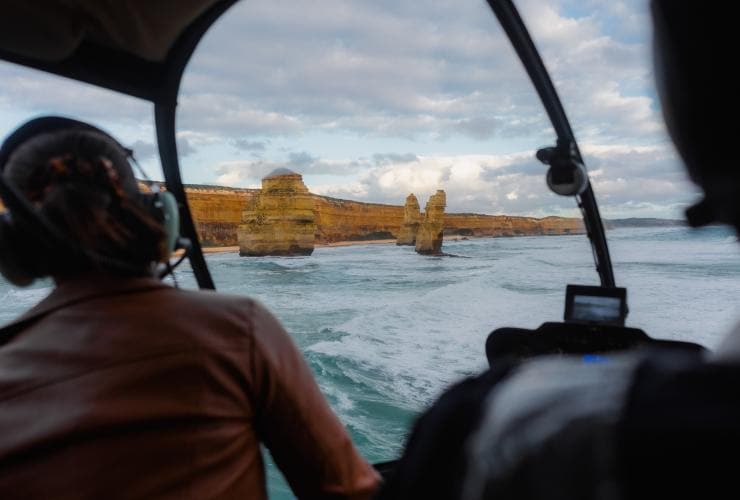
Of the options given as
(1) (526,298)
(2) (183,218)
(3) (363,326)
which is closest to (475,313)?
(1) (526,298)

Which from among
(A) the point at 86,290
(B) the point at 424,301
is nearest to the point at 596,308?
(A) the point at 86,290

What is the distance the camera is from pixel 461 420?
0.33m

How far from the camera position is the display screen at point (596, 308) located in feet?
5.07

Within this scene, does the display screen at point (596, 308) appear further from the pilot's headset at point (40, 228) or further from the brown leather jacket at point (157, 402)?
the pilot's headset at point (40, 228)

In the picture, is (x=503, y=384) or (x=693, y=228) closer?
(x=503, y=384)

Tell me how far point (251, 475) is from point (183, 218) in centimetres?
169

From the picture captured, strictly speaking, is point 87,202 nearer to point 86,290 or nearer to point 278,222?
point 86,290

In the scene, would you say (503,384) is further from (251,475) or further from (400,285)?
(400,285)

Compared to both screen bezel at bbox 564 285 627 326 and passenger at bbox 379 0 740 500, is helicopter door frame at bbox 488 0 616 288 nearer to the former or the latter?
screen bezel at bbox 564 285 627 326

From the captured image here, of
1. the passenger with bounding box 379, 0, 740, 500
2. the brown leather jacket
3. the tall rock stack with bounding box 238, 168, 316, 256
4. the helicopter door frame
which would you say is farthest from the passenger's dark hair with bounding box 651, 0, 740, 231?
the tall rock stack with bounding box 238, 168, 316, 256

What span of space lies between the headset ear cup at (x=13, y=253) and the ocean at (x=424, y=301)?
1.21 m

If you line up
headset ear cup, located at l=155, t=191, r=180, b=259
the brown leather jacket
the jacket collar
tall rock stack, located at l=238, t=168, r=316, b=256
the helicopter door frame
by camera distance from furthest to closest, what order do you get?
tall rock stack, located at l=238, t=168, r=316, b=256
the helicopter door frame
headset ear cup, located at l=155, t=191, r=180, b=259
the jacket collar
the brown leather jacket

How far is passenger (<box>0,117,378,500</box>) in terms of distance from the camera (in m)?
0.86

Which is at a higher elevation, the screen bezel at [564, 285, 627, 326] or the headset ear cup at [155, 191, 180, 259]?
the headset ear cup at [155, 191, 180, 259]
